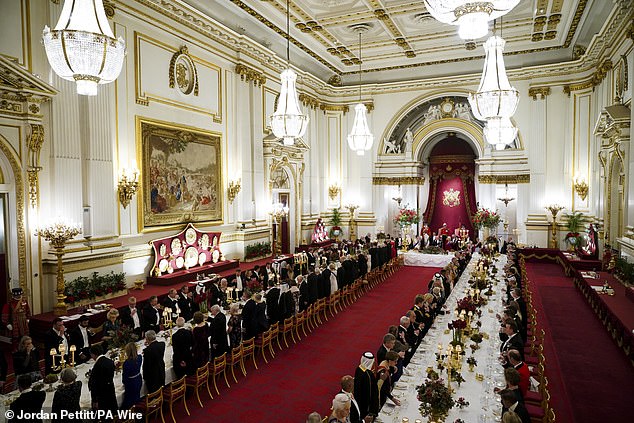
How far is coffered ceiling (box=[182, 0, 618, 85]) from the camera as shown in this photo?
49.0 feet

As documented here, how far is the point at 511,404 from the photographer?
14.4ft

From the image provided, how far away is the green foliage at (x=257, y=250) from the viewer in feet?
52.0

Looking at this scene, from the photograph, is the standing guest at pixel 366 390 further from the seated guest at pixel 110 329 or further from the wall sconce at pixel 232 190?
the wall sconce at pixel 232 190

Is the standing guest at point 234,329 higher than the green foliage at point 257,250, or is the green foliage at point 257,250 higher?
the green foliage at point 257,250

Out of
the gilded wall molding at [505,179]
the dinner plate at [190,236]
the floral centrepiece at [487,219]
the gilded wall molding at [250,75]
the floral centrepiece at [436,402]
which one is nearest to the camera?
the floral centrepiece at [436,402]

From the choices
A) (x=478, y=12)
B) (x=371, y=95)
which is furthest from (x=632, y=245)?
(x=371, y=95)

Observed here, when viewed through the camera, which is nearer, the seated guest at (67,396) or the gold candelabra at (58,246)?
the seated guest at (67,396)

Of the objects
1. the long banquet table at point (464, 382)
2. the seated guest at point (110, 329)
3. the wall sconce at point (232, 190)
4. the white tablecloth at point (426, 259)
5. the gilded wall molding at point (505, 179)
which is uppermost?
Result: the gilded wall molding at point (505, 179)

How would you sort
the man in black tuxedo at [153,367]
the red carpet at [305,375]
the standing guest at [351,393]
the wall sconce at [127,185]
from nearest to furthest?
1. the standing guest at [351,393]
2. the man in black tuxedo at [153,367]
3. the red carpet at [305,375]
4. the wall sconce at [127,185]

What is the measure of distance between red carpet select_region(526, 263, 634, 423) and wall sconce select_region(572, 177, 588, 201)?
24.2 ft

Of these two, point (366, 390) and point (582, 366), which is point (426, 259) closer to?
point (582, 366)

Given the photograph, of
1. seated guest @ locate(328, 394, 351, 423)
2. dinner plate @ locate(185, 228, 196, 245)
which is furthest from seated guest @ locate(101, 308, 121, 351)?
dinner plate @ locate(185, 228, 196, 245)

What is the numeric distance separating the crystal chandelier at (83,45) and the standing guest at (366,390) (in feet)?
16.9

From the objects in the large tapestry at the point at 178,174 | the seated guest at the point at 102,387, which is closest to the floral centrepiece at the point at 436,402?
the seated guest at the point at 102,387
